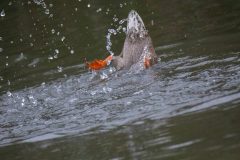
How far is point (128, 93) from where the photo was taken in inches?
328

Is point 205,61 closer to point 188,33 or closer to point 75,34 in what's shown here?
point 188,33

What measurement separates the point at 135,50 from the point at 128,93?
1957 mm

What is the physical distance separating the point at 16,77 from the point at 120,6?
18.0 ft

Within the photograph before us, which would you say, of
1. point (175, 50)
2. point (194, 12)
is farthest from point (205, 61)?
point (194, 12)

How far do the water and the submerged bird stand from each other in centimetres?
17

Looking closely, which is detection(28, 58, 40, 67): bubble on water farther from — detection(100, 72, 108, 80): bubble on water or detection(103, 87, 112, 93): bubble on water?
detection(103, 87, 112, 93): bubble on water

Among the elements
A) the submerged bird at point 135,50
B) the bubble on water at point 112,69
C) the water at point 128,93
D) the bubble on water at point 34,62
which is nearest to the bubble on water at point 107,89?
the water at point 128,93

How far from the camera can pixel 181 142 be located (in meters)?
6.17

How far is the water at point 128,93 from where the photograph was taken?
21.1 ft

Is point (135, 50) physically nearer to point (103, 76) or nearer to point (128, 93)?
point (103, 76)

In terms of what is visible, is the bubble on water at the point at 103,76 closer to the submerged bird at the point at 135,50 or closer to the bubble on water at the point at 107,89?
the submerged bird at the point at 135,50

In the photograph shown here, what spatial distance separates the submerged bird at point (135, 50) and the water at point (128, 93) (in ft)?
0.57

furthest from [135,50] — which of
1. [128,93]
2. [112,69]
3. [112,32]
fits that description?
[112,32]

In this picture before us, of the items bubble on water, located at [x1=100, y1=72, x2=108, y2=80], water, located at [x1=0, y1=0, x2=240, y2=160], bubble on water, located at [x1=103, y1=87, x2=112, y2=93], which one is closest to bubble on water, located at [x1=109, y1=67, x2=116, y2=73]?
water, located at [x1=0, y1=0, x2=240, y2=160]
